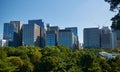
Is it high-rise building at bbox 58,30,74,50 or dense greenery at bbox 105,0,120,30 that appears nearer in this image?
dense greenery at bbox 105,0,120,30

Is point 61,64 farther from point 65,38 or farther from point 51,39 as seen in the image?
point 65,38

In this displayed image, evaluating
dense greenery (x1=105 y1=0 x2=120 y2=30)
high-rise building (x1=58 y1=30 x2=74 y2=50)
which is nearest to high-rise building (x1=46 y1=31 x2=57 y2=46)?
high-rise building (x1=58 y1=30 x2=74 y2=50)

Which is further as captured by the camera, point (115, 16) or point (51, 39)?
point (51, 39)

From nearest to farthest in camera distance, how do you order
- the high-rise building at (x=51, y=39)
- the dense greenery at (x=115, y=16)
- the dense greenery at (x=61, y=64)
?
the dense greenery at (x=115, y=16) → the dense greenery at (x=61, y=64) → the high-rise building at (x=51, y=39)

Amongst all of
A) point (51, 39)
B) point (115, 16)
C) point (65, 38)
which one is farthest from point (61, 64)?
point (65, 38)

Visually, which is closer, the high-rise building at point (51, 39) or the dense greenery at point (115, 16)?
the dense greenery at point (115, 16)

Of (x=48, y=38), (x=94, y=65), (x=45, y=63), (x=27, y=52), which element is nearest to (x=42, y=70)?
(x=45, y=63)

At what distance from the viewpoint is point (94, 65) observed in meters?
48.8

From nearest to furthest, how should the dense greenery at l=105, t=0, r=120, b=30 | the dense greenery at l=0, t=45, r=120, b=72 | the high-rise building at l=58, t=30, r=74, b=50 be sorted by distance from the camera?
the dense greenery at l=105, t=0, r=120, b=30 → the dense greenery at l=0, t=45, r=120, b=72 → the high-rise building at l=58, t=30, r=74, b=50

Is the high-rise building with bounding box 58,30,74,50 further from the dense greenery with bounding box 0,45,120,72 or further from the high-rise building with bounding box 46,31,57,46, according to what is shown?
the dense greenery with bounding box 0,45,120,72

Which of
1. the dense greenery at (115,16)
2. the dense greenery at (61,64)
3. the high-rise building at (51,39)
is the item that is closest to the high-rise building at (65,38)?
the high-rise building at (51,39)

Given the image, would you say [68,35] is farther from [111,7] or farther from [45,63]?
[111,7]

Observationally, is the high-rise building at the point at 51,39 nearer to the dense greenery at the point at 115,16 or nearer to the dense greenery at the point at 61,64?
the dense greenery at the point at 61,64

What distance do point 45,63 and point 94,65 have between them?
32.9 feet
